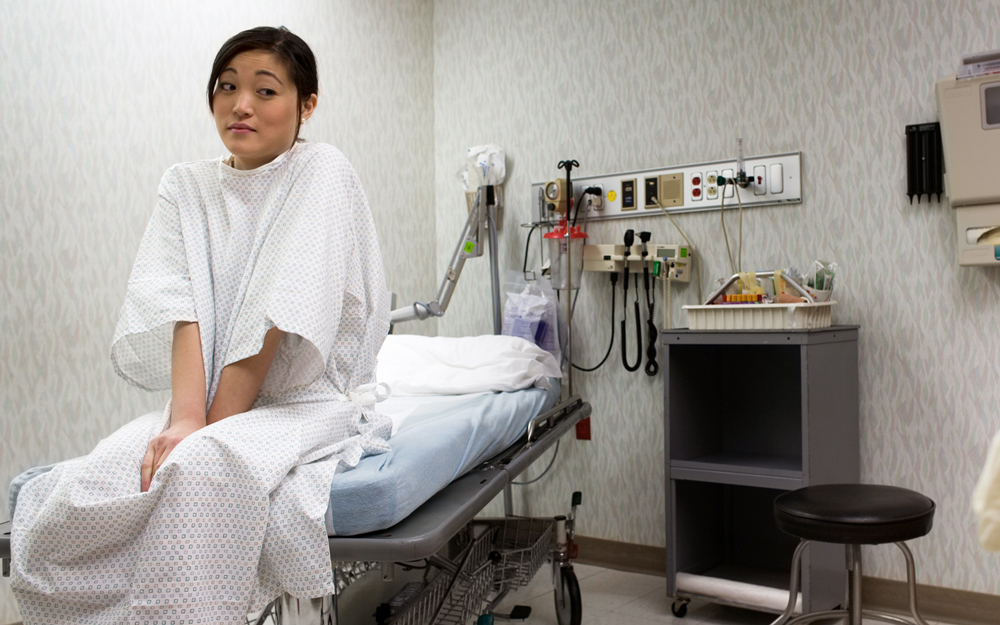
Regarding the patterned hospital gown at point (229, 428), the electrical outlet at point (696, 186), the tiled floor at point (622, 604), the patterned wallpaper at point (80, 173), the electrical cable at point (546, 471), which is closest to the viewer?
the patterned hospital gown at point (229, 428)

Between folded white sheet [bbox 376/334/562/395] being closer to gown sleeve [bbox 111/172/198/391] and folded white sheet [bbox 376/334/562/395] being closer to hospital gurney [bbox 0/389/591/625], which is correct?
hospital gurney [bbox 0/389/591/625]

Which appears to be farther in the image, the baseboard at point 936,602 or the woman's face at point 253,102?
the baseboard at point 936,602

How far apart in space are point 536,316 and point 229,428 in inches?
71.9

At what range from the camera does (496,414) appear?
1.99 meters

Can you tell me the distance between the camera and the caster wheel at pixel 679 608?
2.56 metres

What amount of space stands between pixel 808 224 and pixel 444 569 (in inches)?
66.8

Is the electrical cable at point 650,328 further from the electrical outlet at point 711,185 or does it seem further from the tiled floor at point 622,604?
the tiled floor at point 622,604

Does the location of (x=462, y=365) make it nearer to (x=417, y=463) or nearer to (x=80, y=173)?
(x=417, y=463)

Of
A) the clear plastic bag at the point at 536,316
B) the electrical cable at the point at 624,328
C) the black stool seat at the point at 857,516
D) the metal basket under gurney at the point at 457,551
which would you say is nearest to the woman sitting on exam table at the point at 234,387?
the metal basket under gurney at the point at 457,551

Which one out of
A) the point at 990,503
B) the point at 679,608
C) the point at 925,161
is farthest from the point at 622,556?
the point at 990,503

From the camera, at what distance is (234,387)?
140cm

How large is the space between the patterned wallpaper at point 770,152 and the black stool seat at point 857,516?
857 mm

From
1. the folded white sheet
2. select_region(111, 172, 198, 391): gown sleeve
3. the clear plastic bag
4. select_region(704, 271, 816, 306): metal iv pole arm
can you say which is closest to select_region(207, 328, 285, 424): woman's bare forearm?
select_region(111, 172, 198, 391): gown sleeve

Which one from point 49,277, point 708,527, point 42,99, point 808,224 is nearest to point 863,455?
point 708,527
